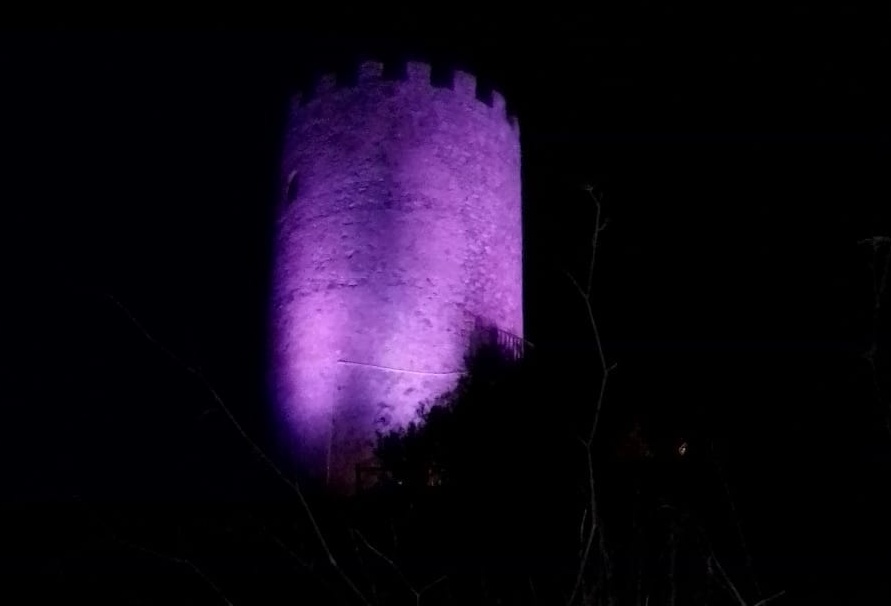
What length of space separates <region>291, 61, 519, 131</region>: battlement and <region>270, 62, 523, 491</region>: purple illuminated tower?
21 millimetres

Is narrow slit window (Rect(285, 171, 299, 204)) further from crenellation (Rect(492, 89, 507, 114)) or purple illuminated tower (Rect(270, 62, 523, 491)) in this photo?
crenellation (Rect(492, 89, 507, 114))

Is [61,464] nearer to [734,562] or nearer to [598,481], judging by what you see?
[598,481]

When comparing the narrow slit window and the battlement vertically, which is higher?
Result: the battlement

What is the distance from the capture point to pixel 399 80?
1277cm

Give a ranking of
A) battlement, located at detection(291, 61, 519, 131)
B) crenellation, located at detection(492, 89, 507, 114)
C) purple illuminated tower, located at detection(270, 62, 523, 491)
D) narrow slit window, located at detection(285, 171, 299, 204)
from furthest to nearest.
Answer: crenellation, located at detection(492, 89, 507, 114), narrow slit window, located at detection(285, 171, 299, 204), battlement, located at detection(291, 61, 519, 131), purple illuminated tower, located at detection(270, 62, 523, 491)

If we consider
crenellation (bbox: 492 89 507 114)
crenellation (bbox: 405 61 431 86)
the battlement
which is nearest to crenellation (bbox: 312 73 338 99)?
the battlement

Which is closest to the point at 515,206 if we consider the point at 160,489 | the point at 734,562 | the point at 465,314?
the point at 465,314

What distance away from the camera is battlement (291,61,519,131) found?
12.8m

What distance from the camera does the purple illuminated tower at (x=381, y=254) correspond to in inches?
456

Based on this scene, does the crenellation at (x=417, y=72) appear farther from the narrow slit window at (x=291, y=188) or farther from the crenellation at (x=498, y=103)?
the narrow slit window at (x=291, y=188)

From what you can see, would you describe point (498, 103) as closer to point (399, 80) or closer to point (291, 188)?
point (399, 80)

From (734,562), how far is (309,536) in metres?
3.90

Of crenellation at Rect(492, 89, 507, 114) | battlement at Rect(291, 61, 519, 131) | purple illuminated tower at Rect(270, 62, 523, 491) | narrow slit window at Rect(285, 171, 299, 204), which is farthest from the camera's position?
crenellation at Rect(492, 89, 507, 114)

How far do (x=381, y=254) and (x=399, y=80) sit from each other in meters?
2.49
